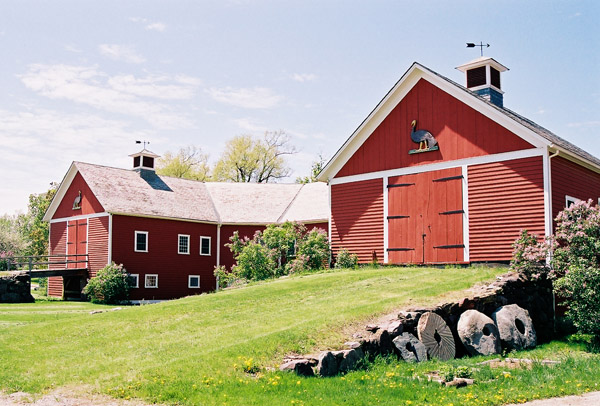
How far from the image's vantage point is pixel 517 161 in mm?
18938

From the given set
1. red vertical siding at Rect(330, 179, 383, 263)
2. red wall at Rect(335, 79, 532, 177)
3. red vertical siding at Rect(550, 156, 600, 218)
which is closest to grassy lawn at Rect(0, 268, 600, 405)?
red vertical siding at Rect(550, 156, 600, 218)

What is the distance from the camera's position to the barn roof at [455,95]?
1873 cm

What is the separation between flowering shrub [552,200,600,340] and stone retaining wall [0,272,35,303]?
23342mm

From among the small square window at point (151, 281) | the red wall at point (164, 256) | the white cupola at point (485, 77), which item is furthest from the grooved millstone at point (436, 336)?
the small square window at point (151, 281)

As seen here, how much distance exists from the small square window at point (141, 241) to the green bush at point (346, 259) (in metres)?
12.8

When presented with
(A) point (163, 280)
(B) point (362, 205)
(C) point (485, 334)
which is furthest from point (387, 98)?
(A) point (163, 280)

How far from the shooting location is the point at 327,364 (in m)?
10.5

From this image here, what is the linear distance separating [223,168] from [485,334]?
159 feet

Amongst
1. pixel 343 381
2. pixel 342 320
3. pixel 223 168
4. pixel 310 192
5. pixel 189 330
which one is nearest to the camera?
pixel 343 381

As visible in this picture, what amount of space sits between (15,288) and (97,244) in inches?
175

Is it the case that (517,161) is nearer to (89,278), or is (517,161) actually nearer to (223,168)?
(89,278)

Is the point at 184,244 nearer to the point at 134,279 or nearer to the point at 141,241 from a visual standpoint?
the point at 141,241

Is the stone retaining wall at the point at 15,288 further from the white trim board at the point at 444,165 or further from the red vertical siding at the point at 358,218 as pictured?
the white trim board at the point at 444,165

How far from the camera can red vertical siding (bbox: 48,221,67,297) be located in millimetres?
34344
